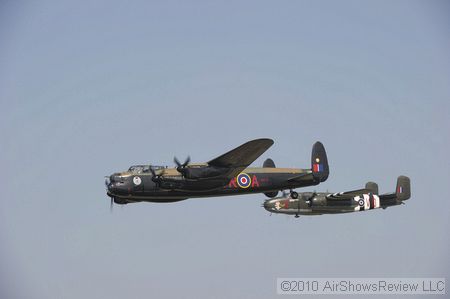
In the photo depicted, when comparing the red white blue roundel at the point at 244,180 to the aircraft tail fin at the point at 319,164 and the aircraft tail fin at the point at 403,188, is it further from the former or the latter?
the aircraft tail fin at the point at 403,188

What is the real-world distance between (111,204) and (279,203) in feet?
91.0

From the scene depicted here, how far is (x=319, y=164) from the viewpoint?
5125 cm

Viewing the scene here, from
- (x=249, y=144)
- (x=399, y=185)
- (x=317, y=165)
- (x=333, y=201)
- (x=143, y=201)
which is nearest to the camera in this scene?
(x=249, y=144)

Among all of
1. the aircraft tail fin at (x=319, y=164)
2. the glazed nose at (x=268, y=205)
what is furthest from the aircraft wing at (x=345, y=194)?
the aircraft tail fin at (x=319, y=164)

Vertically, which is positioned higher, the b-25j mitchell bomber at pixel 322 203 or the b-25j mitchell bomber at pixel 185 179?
the b-25j mitchell bomber at pixel 185 179

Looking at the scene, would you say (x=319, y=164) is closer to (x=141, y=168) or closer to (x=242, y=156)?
(x=242, y=156)

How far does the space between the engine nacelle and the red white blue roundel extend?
26.0m

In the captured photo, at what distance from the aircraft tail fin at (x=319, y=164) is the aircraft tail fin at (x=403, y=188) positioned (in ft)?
94.2

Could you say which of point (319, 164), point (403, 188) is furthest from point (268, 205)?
point (319, 164)

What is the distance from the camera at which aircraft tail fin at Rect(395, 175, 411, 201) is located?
79.1 metres

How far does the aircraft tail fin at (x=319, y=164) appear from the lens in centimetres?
5038

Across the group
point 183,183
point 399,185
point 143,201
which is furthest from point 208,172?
point 399,185

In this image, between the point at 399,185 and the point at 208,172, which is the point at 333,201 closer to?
the point at 399,185

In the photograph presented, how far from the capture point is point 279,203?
7194 centimetres
